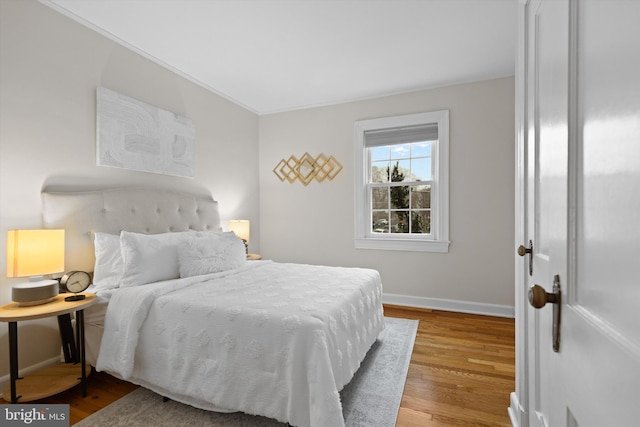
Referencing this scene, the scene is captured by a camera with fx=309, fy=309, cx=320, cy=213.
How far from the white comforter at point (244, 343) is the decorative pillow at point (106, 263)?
1.07ft

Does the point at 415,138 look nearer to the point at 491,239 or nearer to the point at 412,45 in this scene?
the point at 412,45

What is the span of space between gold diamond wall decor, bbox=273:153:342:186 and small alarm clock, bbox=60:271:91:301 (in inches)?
111

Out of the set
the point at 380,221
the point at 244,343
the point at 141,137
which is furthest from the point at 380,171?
the point at 244,343

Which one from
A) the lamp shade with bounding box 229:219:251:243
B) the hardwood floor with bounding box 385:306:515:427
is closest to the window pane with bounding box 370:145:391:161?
the lamp shade with bounding box 229:219:251:243

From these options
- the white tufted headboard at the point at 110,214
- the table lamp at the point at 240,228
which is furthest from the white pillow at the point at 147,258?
the table lamp at the point at 240,228

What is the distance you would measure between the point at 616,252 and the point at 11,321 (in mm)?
2537

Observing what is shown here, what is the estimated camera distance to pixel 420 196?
12.8 feet

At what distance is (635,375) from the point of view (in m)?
0.41

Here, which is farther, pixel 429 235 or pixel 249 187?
pixel 249 187

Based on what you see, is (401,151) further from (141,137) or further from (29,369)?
(29,369)

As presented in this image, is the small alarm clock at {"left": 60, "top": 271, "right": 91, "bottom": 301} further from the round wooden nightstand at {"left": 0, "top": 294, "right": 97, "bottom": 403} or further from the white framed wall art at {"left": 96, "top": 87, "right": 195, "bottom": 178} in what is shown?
the white framed wall art at {"left": 96, "top": 87, "right": 195, "bottom": 178}

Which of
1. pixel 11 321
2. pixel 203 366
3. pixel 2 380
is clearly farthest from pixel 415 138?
pixel 2 380

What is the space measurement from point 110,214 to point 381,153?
3086mm

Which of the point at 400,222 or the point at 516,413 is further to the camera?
the point at 400,222
